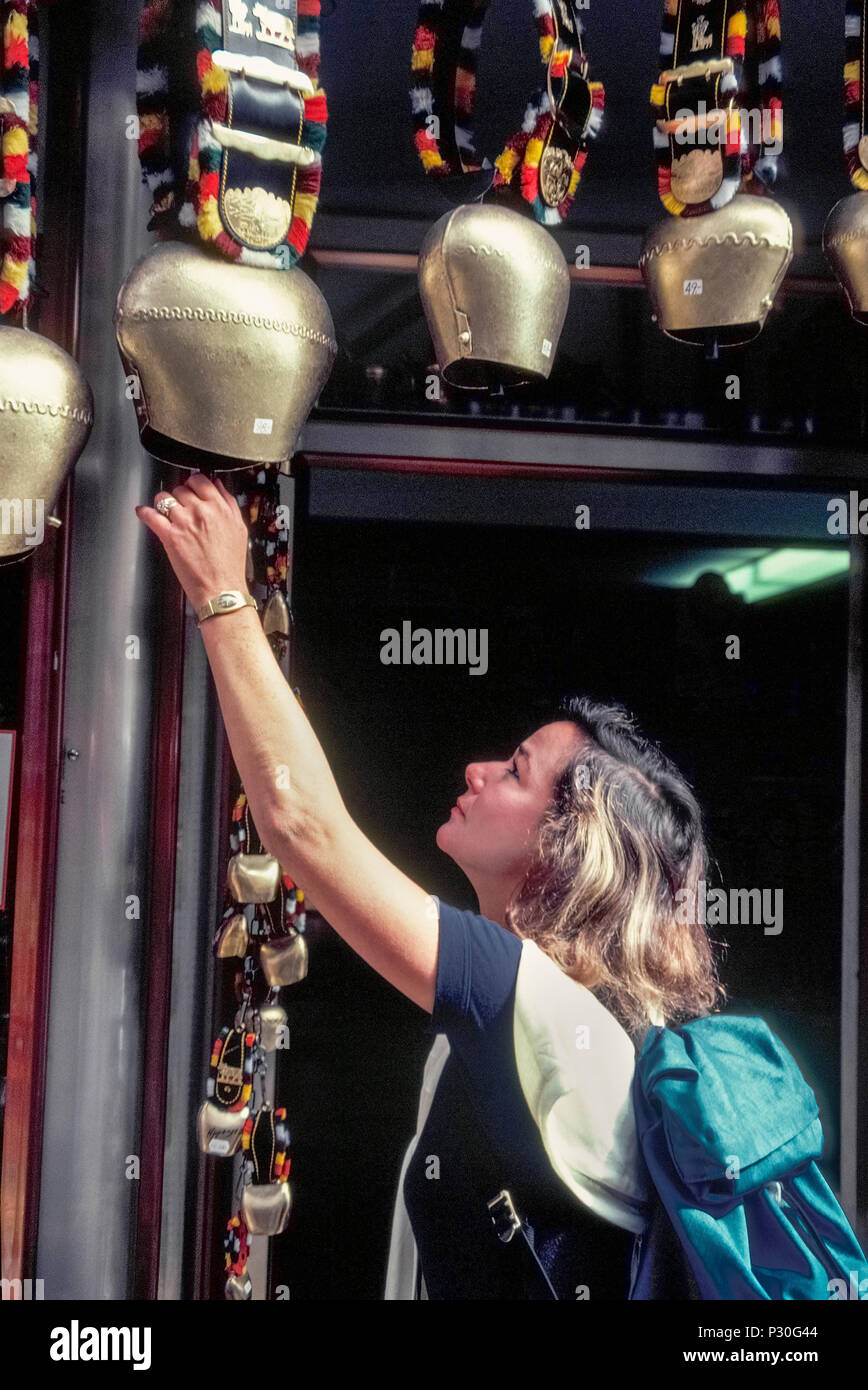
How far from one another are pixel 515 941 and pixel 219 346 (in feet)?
1.75

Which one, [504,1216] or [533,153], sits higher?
[533,153]

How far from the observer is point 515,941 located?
0.97 meters

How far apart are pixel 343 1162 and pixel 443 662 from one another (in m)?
0.56

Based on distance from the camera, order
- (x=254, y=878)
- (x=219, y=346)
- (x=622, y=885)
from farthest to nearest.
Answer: (x=622, y=885) → (x=254, y=878) → (x=219, y=346)

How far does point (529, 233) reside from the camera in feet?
2.80

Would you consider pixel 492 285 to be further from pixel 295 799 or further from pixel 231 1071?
pixel 231 1071

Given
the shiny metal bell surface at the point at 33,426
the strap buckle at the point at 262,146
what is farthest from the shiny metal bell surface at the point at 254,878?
the strap buckle at the point at 262,146

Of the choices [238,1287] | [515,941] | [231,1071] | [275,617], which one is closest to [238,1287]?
[238,1287]

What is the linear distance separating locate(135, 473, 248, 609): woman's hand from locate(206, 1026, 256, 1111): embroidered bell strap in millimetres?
399

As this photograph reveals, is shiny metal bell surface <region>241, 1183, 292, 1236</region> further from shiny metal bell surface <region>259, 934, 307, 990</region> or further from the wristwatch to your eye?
the wristwatch

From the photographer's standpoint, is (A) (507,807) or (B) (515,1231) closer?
(B) (515,1231)

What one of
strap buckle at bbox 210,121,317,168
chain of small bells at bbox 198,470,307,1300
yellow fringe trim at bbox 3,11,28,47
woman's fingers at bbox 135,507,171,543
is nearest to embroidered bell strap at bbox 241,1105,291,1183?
chain of small bells at bbox 198,470,307,1300

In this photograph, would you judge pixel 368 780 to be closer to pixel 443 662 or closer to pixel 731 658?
pixel 443 662

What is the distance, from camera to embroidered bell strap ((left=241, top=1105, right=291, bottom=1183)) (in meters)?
1.04
